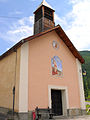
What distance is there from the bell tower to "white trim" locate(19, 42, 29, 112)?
3.77 meters

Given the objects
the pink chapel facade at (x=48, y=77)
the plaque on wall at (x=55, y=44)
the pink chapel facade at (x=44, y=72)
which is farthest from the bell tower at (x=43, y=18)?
the plaque on wall at (x=55, y=44)

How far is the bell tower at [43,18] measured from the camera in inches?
453

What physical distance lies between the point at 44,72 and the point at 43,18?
5.20m

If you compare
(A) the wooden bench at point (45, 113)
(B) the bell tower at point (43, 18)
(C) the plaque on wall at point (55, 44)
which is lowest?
(A) the wooden bench at point (45, 113)

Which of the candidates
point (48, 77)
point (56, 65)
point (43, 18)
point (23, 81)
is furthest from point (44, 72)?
point (43, 18)

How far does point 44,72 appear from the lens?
909 centimetres

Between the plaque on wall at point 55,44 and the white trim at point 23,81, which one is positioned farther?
the plaque on wall at point 55,44

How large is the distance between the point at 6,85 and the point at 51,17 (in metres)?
7.63

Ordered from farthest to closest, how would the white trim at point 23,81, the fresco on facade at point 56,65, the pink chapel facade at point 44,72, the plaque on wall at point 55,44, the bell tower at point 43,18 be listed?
1. the bell tower at point 43,18
2. the plaque on wall at point 55,44
3. the fresco on facade at point 56,65
4. the pink chapel facade at point 44,72
5. the white trim at point 23,81

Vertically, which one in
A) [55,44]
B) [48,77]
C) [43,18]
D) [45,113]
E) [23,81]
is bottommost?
[45,113]

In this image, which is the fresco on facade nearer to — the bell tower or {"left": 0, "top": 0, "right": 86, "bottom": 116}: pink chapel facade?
{"left": 0, "top": 0, "right": 86, "bottom": 116}: pink chapel facade

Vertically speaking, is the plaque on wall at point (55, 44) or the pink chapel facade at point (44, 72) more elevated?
the plaque on wall at point (55, 44)

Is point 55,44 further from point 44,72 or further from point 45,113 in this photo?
point 45,113

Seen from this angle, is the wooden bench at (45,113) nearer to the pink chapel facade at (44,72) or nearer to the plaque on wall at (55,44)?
the pink chapel facade at (44,72)
